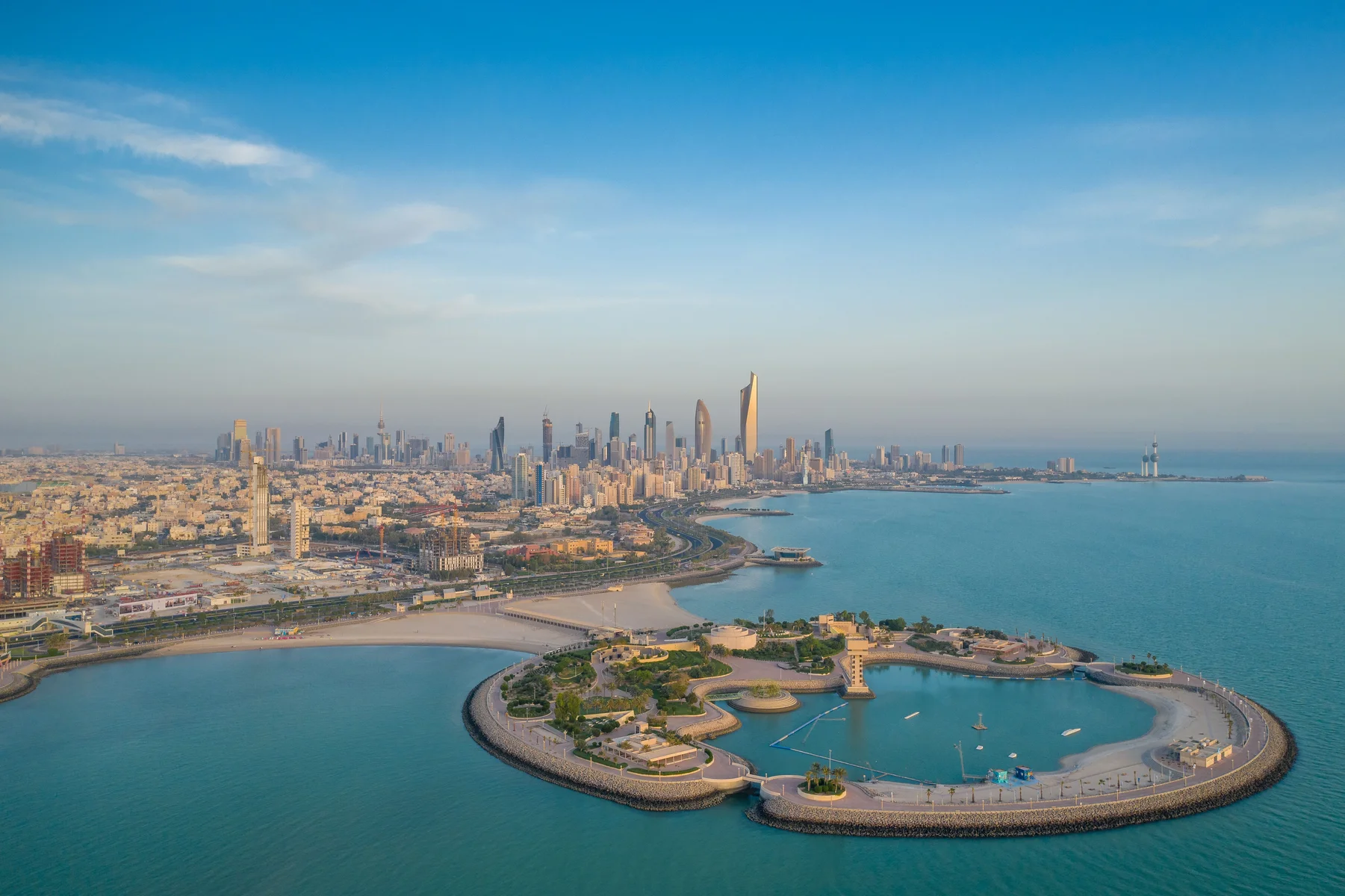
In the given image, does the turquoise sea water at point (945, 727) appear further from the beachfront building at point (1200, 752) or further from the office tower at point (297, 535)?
the office tower at point (297, 535)

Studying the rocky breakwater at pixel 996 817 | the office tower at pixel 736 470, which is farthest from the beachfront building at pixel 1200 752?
the office tower at pixel 736 470

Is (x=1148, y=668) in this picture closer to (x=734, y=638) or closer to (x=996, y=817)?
(x=996, y=817)

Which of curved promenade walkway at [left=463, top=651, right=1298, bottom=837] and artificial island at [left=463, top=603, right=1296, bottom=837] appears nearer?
curved promenade walkway at [left=463, top=651, right=1298, bottom=837]

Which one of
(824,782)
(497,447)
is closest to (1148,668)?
(824,782)

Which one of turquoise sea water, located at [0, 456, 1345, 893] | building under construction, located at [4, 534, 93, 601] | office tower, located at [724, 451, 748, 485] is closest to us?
turquoise sea water, located at [0, 456, 1345, 893]

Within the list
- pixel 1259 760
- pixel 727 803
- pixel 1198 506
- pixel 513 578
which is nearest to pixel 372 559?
pixel 513 578

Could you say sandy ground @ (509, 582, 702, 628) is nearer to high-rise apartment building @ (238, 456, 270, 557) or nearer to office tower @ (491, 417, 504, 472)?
high-rise apartment building @ (238, 456, 270, 557)

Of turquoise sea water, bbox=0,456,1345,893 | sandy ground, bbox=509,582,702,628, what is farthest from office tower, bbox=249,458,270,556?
turquoise sea water, bbox=0,456,1345,893
